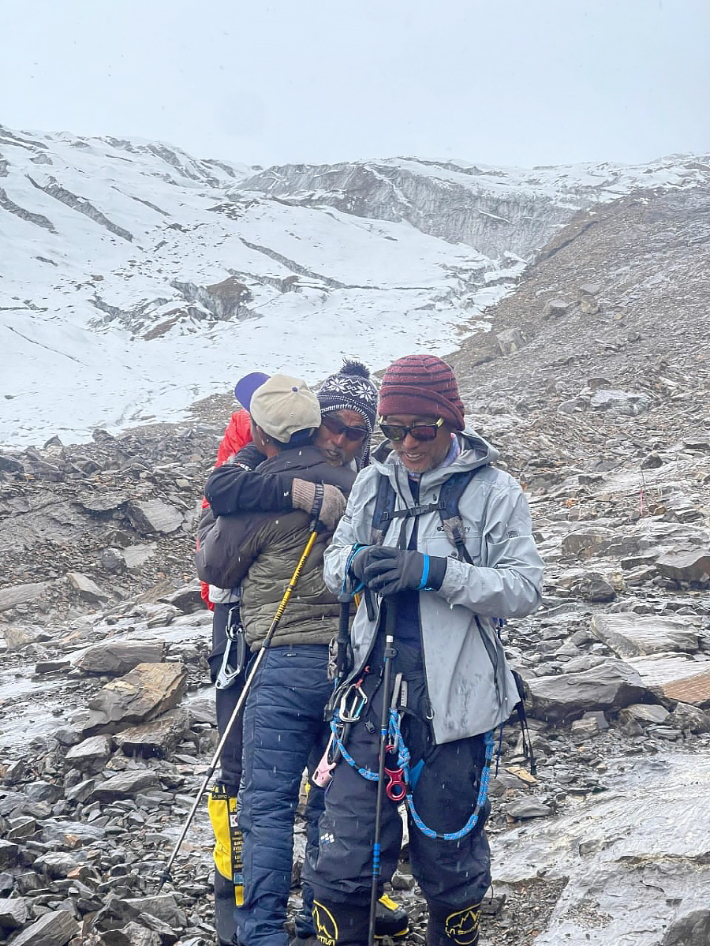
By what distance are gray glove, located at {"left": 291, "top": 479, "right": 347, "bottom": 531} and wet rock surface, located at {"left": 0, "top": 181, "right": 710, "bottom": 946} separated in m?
1.60

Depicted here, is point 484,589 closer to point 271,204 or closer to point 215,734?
point 215,734

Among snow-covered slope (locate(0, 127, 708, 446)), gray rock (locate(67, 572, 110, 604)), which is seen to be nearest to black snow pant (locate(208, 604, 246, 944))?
gray rock (locate(67, 572, 110, 604))

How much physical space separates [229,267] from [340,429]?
43.2 meters

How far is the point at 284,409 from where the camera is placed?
3.09m

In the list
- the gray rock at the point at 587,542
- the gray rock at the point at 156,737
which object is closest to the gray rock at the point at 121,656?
the gray rock at the point at 156,737

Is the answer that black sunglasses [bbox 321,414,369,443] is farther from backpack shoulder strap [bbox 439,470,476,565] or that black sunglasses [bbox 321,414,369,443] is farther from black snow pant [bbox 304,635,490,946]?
black snow pant [bbox 304,635,490,946]

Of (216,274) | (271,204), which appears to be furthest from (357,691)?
(271,204)

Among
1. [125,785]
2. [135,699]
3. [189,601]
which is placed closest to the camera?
[125,785]

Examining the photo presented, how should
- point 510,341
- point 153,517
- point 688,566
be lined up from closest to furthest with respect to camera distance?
1. point 688,566
2. point 153,517
3. point 510,341

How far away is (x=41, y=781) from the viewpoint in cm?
442

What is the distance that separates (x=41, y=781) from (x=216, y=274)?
4128 centimetres

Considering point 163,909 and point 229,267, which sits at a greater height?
point 229,267

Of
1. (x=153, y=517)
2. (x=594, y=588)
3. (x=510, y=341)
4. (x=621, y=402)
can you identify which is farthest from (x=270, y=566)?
(x=510, y=341)

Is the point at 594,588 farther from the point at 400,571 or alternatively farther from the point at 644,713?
the point at 400,571
